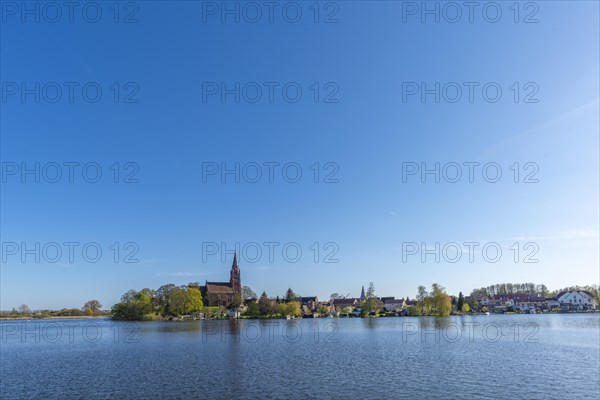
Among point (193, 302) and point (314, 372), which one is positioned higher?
point (314, 372)

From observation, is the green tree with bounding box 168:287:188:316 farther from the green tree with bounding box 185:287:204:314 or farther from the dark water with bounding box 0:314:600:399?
the dark water with bounding box 0:314:600:399

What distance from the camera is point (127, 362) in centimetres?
5325

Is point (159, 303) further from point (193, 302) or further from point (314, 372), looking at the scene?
point (314, 372)

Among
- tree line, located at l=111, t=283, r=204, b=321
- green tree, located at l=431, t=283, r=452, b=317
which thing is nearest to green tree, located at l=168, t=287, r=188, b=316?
tree line, located at l=111, t=283, r=204, b=321

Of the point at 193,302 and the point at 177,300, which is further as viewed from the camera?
the point at 193,302

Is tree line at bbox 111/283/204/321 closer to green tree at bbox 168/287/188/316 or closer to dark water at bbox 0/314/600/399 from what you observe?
green tree at bbox 168/287/188/316

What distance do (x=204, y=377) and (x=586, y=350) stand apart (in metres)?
54.9

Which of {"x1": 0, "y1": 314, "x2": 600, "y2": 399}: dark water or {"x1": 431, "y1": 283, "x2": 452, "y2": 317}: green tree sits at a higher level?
{"x1": 0, "y1": 314, "x2": 600, "y2": 399}: dark water

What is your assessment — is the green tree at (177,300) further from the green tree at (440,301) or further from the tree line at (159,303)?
the green tree at (440,301)

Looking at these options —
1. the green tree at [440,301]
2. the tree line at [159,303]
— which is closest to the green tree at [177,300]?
the tree line at [159,303]

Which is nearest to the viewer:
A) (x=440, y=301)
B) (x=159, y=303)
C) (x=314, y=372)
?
(x=314, y=372)

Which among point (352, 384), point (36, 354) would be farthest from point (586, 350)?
point (36, 354)

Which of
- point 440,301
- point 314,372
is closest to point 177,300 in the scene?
Answer: point 440,301

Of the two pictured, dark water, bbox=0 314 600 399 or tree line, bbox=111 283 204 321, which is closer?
dark water, bbox=0 314 600 399
